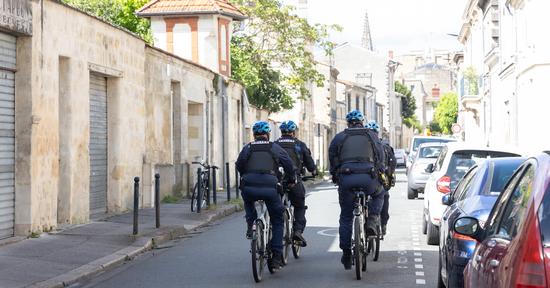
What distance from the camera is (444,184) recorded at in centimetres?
1466

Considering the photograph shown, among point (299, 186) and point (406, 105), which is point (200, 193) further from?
point (406, 105)

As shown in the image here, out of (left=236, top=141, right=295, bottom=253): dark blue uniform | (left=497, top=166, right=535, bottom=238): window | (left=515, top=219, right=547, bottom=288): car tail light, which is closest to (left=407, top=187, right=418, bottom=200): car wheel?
(left=236, top=141, right=295, bottom=253): dark blue uniform

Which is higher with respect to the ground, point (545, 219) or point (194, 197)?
point (545, 219)

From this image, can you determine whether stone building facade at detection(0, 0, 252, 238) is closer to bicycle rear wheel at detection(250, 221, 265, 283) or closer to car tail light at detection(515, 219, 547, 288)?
bicycle rear wheel at detection(250, 221, 265, 283)

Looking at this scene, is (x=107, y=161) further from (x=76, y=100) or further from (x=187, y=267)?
(x=187, y=267)

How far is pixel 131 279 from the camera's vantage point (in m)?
11.7

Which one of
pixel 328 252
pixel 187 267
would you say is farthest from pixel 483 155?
pixel 187 267

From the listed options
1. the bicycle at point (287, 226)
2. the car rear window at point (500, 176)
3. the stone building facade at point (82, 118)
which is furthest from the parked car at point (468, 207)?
the stone building facade at point (82, 118)

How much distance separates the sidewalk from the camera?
11.6 meters

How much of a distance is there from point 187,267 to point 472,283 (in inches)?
270

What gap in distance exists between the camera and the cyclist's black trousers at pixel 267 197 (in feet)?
38.5

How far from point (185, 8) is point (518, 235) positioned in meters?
29.8

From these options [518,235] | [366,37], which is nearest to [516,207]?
[518,235]

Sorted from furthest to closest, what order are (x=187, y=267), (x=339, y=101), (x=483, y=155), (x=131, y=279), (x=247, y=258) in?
(x=339, y=101) < (x=483, y=155) < (x=247, y=258) < (x=187, y=267) < (x=131, y=279)
